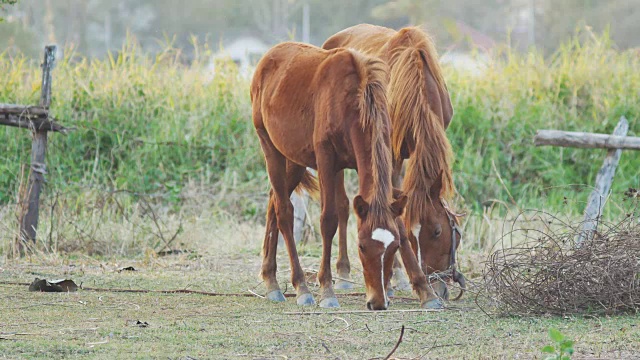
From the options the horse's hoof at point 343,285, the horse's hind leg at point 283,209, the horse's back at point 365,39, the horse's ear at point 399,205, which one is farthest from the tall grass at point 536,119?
the horse's ear at point 399,205

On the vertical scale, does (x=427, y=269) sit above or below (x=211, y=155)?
above

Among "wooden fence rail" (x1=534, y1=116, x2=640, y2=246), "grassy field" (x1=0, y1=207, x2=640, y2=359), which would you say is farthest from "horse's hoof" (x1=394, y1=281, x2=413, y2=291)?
"wooden fence rail" (x1=534, y1=116, x2=640, y2=246)

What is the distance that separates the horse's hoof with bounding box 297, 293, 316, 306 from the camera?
6.39 metres

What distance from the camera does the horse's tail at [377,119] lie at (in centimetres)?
568

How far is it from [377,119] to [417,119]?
32.6 inches

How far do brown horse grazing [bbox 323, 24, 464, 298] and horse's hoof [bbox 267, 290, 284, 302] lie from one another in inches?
26.3

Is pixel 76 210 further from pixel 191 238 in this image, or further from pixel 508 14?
pixel 508 14

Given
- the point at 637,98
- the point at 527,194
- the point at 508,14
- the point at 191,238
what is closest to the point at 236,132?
the point at 191,238

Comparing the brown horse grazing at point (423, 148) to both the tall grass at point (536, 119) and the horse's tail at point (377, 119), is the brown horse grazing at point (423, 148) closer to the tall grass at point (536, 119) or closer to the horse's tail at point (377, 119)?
the horse's tail at point (377, 119)

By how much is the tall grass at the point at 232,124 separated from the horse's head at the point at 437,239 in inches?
197

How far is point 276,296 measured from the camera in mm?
6711

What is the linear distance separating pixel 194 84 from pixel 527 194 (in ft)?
15.6

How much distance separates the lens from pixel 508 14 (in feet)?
132

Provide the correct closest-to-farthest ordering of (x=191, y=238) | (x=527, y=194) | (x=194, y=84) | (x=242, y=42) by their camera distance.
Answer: (x=191, y=238)
(x=527, y=194)
(x=194, y=84)
(x=242, y=42)
